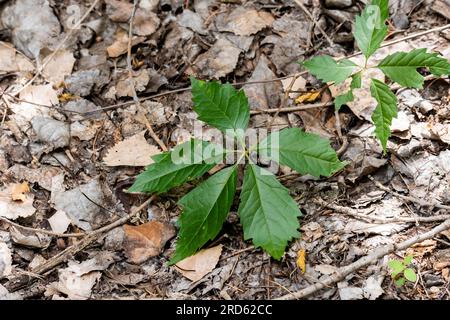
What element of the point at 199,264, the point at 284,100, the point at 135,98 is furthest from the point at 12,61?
the point at 199,264

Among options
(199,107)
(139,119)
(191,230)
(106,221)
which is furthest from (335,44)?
(106,221)

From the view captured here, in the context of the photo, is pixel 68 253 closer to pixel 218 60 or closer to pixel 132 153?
Result: pixel 132 153

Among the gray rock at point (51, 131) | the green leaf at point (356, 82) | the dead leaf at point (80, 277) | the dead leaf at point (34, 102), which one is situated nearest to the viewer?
the dead leaf at point (80, 277)

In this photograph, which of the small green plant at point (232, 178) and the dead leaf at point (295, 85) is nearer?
the small green plant at point (232, 178)

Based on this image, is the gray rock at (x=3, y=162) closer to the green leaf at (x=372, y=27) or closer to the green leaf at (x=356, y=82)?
the green leaf at (x=356, y=82)

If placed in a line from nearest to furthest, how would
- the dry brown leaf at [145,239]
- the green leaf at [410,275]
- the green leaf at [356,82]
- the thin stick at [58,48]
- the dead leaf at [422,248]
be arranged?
the green leaf at [410,275]
the dead leaf at [422,248]
the dry brown leaf at [145,239]
the green leaf at [356,82]
the thin stick at [58,48]

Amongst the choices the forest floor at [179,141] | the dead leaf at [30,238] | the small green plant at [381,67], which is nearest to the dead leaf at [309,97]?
the forest floor at [179,141]
